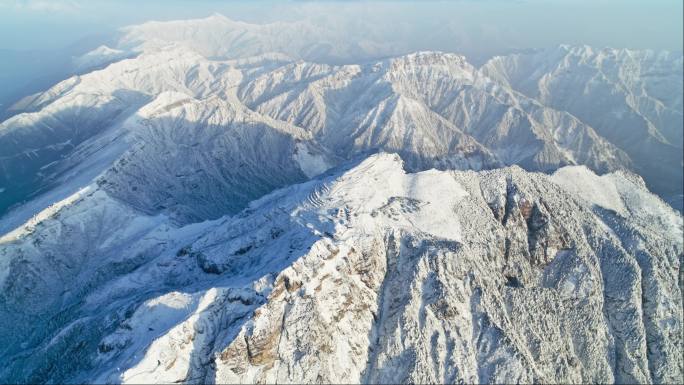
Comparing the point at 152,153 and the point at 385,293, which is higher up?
the point at 385,293

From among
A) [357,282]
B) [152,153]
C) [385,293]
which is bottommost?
[152,153]

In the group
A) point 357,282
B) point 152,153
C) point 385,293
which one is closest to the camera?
point 357,282

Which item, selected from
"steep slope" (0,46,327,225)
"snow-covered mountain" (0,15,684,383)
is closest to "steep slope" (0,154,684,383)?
"snow-covered mountain" (0,15,684,383)

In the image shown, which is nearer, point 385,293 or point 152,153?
point 385,293

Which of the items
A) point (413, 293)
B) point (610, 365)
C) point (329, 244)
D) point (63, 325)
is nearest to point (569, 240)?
point (610, 365)

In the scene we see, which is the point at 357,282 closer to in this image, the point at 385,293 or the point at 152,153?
the point at 385,293

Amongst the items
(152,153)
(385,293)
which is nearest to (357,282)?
(385,293)

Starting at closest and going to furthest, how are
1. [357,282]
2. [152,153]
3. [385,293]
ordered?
[357,282], [385,293], [152,153]

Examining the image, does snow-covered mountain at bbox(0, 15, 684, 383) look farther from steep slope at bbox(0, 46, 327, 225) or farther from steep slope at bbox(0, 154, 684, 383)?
steep slope at bbox(0, 46, 327, 225)

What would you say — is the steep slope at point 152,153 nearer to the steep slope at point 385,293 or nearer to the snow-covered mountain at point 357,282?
the snow-covered mountain at point 357,282

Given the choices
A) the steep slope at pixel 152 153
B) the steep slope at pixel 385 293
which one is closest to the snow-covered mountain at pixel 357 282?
the steep slope at pixel 385 293
